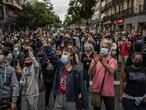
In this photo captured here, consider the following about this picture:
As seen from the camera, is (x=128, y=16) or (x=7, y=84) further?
(x=128, y=16)

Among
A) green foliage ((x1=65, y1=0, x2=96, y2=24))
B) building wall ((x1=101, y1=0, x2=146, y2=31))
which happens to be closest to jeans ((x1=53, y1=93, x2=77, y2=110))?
building wall ((x1=101, y1=0, x2=146, y2=31))

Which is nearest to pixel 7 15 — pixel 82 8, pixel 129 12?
pixel 129 12

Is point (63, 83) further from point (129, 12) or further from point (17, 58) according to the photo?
point (129, 12)

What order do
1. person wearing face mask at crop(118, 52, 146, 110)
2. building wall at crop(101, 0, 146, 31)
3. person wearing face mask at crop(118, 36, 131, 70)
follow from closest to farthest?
person wearing face mask at crop(118, 52, 146, 110), person wearing face mask at crop(118, 36, 131, 70), building wall at crop(101, 0, 146, 31)

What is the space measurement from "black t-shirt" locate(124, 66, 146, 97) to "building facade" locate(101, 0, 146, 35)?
42269 mm

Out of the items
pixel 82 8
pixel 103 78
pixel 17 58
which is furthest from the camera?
pixel 82 8

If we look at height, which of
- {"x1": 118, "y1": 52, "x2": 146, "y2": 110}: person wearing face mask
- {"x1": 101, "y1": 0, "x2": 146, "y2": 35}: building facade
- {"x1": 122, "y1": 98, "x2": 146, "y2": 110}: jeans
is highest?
{"x1": 101, "y1": 0, "x2": 146, "y2": 35}: building facade

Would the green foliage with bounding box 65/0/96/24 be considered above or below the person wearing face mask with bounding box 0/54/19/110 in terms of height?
above

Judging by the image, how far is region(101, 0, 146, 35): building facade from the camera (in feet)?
171

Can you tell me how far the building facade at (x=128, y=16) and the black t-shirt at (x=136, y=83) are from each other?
42.3 metres

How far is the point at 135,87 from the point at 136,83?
7 centimetres

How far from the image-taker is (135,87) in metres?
7.16

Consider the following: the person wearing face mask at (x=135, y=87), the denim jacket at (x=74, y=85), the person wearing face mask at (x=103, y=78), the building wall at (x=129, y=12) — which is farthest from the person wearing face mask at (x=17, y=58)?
the building wall at (x=129, y=12)

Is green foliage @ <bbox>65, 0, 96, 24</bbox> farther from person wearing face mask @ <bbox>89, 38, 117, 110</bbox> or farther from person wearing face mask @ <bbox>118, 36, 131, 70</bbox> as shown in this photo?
person wearing face mask @ <bbox>89, 38, 117, 110</bbox>
